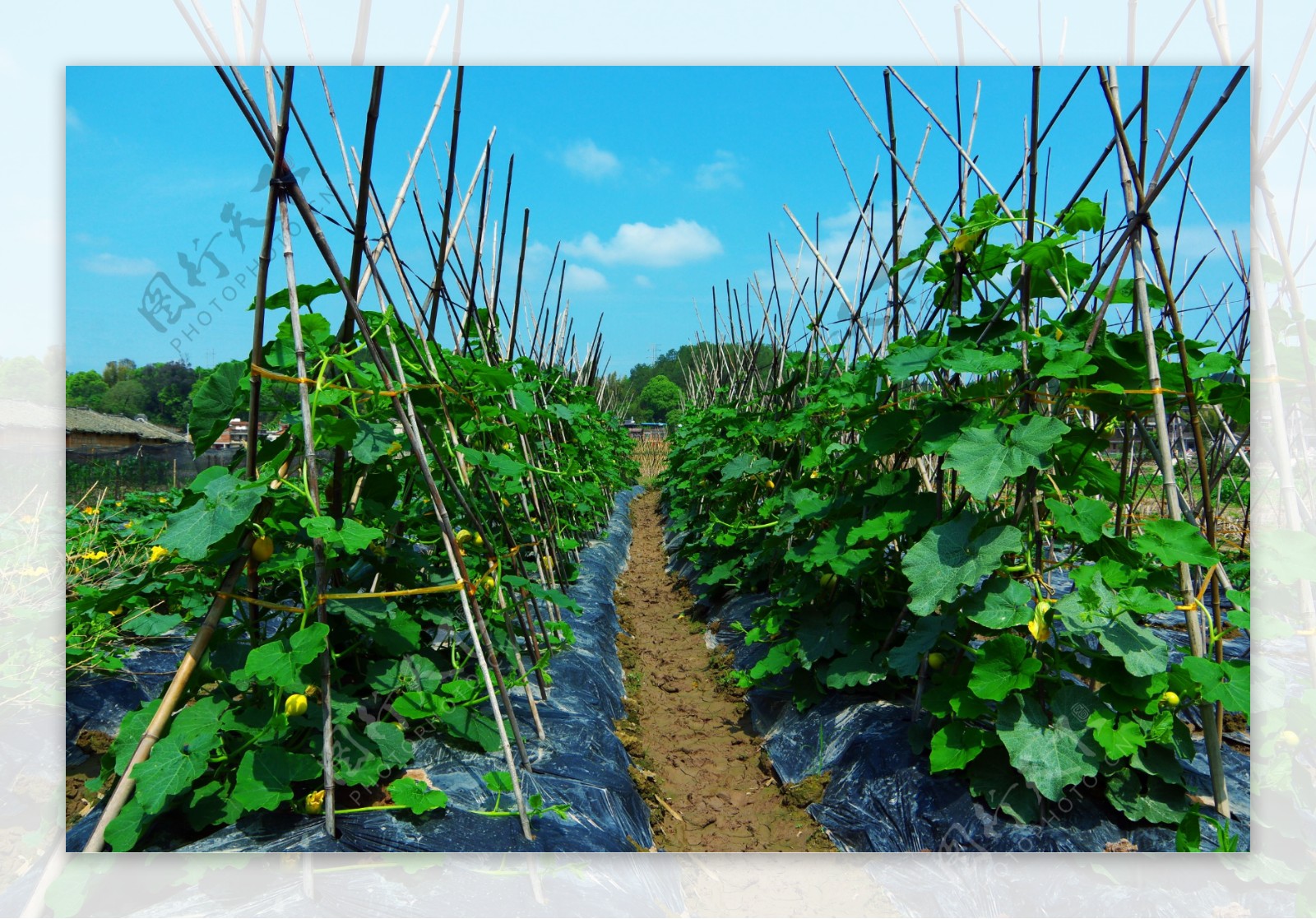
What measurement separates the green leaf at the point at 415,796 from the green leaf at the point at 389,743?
0.17ft

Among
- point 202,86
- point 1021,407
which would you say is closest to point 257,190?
point 202,86

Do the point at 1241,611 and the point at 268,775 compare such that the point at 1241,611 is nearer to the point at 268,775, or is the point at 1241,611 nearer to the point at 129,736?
the point at 268,775

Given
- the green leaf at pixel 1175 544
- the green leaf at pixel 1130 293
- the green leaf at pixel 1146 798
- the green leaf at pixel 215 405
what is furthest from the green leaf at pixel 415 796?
the green leaf at pixel 1130 293

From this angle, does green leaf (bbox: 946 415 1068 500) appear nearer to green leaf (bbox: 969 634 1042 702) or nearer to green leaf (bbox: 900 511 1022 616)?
green leaf (bbox: 900 511 1022 616)

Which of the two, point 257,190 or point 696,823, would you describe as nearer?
point 257,190

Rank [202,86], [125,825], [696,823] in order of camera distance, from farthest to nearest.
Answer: [696,823] → [202,86] → [125,825]

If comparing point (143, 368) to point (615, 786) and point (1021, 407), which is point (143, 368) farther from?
point (1021, 407)

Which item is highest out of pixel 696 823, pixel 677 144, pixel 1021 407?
pixel 677 144

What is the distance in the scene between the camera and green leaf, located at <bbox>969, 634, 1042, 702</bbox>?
203 cm

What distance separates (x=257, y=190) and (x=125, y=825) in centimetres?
158

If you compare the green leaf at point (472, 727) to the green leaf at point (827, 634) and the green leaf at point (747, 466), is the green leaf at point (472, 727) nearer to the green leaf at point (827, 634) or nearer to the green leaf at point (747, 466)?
the green leaf at point (827, 634)

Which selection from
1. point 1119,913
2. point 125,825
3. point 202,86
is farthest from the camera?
point 202,86

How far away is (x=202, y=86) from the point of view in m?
2.45

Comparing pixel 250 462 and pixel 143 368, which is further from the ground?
pixel 143 368
